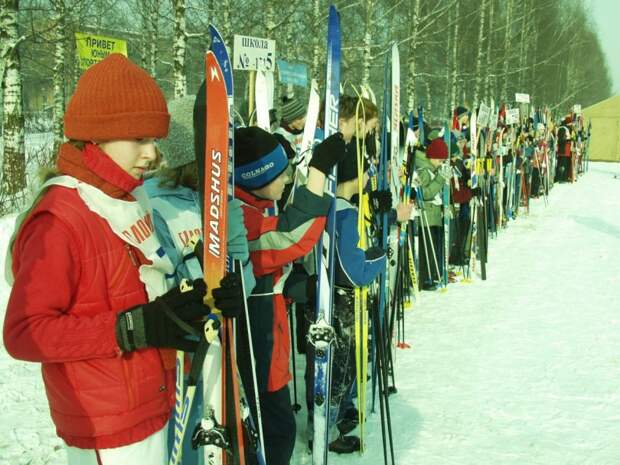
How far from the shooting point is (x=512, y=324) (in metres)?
5.31

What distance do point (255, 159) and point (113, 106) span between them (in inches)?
31.4

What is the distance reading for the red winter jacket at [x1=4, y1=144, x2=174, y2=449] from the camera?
1356 millimetres

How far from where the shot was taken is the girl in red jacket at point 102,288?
137 cm

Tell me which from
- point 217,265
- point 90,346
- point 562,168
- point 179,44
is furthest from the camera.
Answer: point 562,168

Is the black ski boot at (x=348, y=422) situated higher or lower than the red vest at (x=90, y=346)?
lower

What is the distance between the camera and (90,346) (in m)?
1.39

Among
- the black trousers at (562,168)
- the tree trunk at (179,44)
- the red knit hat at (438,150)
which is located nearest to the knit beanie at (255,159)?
the red knit hat at (438,150)

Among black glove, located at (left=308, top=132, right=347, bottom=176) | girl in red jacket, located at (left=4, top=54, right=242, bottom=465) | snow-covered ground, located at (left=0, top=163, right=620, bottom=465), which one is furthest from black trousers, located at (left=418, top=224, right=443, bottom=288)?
girl in red jacket, located at (left=4, top=54, right=242, bottom=465)

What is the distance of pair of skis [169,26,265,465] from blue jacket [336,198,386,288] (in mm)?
1091

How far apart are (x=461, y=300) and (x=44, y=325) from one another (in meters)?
5.31

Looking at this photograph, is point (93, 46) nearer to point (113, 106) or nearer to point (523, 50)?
point (113, 106)

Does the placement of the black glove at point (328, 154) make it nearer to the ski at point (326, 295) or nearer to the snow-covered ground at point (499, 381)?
the ski at point (326, 295)

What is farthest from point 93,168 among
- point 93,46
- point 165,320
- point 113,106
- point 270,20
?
point 270,20

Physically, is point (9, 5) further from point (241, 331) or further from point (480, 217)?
point (241, 331)
